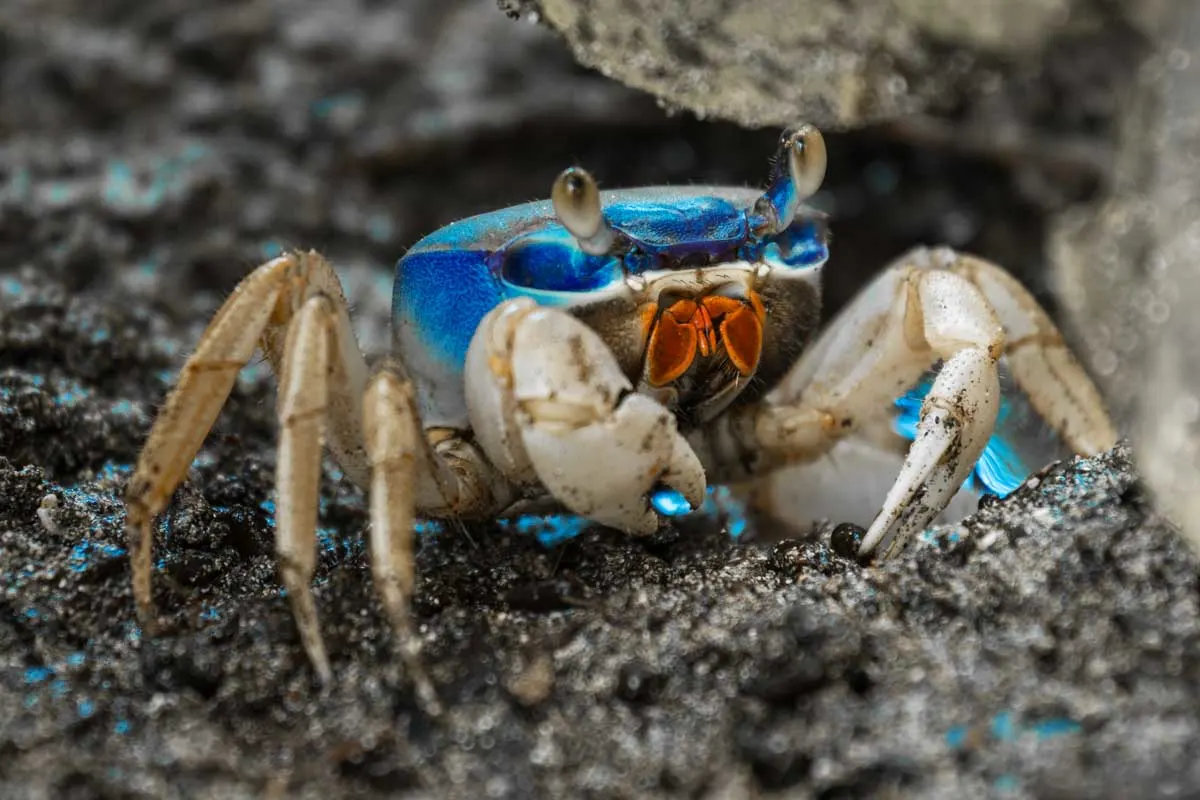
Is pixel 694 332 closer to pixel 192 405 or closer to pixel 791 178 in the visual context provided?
pixel 791 178

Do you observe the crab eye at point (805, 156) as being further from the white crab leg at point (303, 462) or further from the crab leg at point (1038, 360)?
the white crab leg at point (303, 462)

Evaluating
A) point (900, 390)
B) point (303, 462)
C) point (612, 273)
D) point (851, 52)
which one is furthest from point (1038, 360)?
point (303, 462)

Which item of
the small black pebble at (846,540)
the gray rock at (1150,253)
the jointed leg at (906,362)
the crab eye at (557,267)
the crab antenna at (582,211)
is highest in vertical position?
the gray rock at (1150,253)

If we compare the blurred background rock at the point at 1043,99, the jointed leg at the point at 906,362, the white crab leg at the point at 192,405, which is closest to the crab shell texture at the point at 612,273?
the jointed leg at the point at 906,362

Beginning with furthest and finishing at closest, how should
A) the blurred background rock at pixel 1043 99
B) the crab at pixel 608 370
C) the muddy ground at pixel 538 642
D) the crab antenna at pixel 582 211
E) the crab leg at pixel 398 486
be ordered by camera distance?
1. the blurred background rock at pixel 1043 99
2. the crab antenna at pixel 582 211
3. the crab at pixel 608 370
4. the crab leg at pixel 398 486
5. the muddy ground at pixel 538 642

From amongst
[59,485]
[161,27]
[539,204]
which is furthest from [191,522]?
[161,27]

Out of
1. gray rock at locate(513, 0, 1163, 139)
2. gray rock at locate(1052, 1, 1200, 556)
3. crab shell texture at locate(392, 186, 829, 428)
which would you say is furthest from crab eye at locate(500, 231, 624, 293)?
gray rock at locate(1052, 1, 1200, 556)
